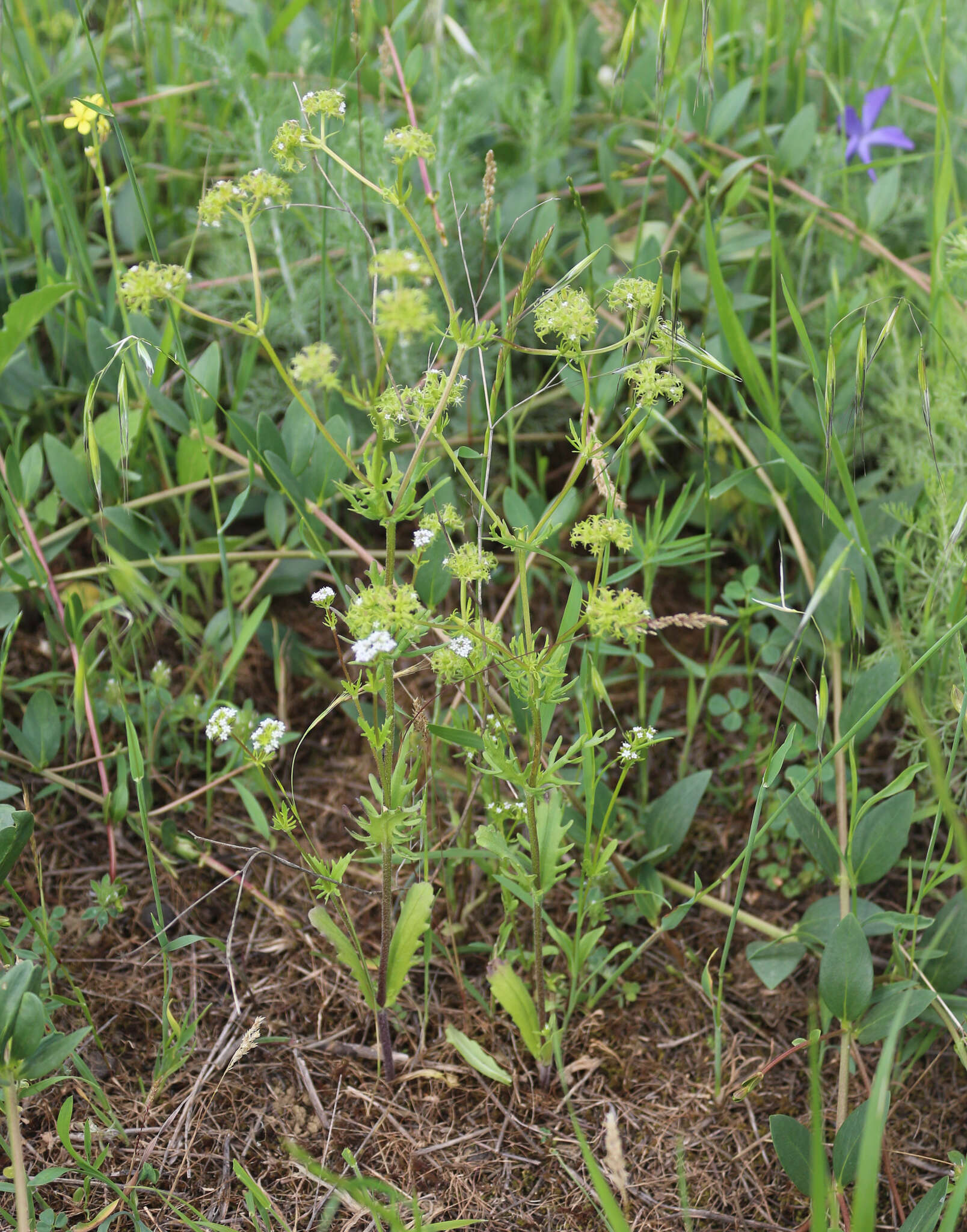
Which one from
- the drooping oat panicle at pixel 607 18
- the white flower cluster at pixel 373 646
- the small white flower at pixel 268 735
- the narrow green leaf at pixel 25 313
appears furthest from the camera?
the drooping oat panicle at pixel 607 18

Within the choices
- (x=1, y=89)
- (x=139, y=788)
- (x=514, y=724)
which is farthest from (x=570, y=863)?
(x=1, y=89)

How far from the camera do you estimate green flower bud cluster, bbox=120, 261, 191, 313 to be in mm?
980

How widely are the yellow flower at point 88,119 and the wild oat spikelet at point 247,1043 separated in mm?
1300

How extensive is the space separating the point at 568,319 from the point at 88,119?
1.02 m

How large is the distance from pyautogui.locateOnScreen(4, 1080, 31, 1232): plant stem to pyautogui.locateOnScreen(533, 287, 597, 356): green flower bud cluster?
3.27 feet

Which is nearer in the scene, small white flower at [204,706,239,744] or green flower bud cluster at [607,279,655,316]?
green flower bud cluster at [607,279,655,316]

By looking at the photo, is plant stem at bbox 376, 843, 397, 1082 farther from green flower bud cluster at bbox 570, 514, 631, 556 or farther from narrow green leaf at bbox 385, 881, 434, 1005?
green flower bud cluster at bbox 570, 514, 631, 556

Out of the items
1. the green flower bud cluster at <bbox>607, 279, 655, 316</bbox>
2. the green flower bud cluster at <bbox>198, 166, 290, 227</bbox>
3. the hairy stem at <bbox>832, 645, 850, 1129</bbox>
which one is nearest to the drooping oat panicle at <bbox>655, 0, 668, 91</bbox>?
the green flower bud cluster at <bbox>607, 279, 655, 316</bbox>

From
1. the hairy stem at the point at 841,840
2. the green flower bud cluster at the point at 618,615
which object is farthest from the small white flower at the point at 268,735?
the hairy stem at the point at 841,840

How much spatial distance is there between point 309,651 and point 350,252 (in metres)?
0.79

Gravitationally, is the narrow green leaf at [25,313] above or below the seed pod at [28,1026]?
above

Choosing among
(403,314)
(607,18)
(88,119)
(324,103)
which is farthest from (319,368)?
(607,18)

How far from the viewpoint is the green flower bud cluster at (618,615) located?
988mm

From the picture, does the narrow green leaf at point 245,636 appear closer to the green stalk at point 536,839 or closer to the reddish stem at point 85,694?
the reddish stem at point 85,694
